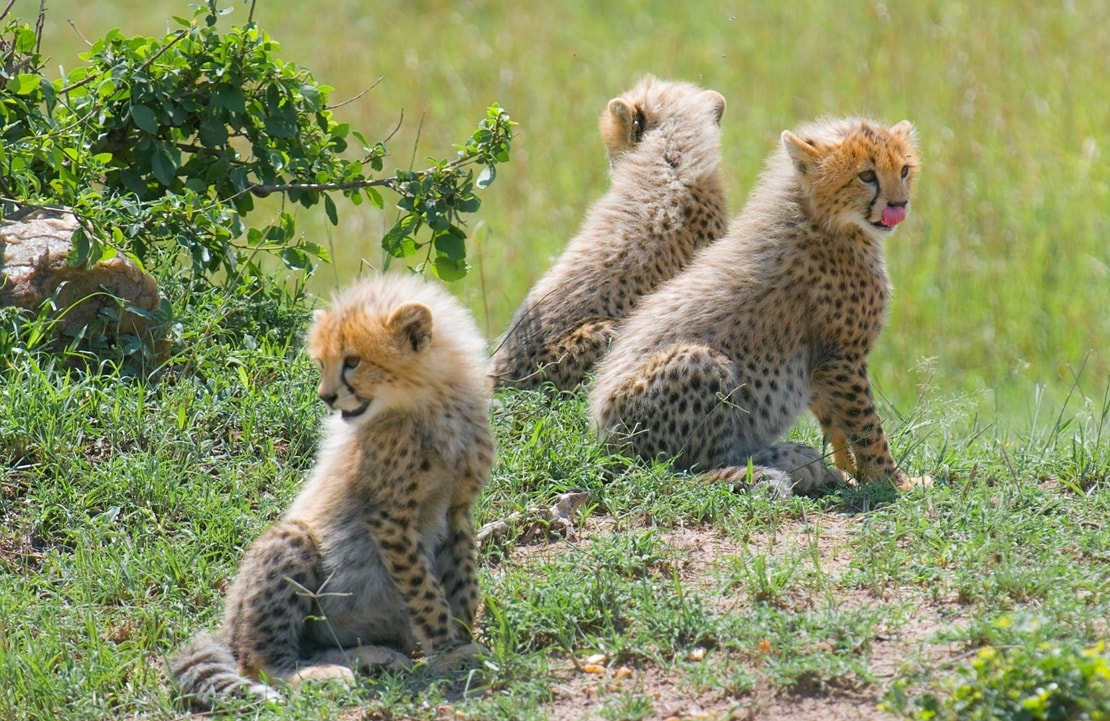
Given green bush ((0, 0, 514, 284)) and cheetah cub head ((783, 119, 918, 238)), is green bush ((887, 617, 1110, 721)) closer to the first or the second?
cheetah cub head ((783, 119, 918, 238))

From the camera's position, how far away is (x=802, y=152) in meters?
5.50

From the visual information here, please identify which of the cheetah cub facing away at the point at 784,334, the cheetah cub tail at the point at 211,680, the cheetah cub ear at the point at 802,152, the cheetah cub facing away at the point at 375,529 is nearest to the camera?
the cheetah cub tail at the point at 211,680

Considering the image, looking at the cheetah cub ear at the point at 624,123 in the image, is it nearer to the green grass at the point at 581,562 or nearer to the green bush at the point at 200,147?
the green bush at the point at 200,147

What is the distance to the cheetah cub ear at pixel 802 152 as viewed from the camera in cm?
548

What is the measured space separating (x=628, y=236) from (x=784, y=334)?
3.59ft

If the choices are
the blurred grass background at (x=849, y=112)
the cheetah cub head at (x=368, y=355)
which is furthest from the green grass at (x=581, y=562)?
the blurred grass background at (x=849, y=112)

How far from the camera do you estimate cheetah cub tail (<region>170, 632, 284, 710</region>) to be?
149 inches

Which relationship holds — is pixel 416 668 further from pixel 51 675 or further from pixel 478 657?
pixel 51 675

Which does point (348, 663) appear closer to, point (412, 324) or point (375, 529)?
point (375, 529)

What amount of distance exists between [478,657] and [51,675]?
4.03 ft

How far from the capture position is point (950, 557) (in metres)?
4.30

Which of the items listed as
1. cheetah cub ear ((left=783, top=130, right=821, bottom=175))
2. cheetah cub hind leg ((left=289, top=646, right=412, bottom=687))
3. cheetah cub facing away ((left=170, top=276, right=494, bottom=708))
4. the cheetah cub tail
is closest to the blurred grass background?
cheetah cub ear ((left=783, top=130, right=821, bottom=175))

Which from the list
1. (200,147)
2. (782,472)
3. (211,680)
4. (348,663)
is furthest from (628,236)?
(211,680)

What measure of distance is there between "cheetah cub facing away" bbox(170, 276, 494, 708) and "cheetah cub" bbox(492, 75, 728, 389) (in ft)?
5.66
